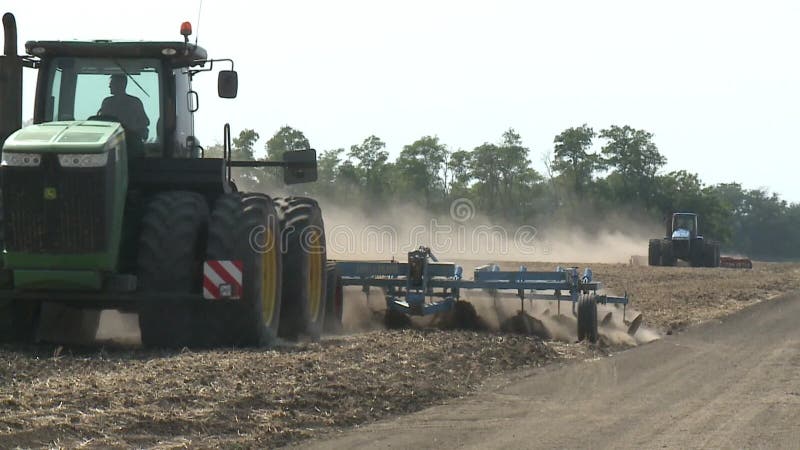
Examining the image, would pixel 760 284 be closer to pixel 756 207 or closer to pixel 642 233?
pixel 642 233

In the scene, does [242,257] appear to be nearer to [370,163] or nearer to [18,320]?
[18,320]

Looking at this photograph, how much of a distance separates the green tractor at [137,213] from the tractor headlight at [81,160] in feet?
0.03

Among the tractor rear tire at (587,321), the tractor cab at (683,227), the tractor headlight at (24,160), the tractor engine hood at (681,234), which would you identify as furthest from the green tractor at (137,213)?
the tractor cab at (683,227)

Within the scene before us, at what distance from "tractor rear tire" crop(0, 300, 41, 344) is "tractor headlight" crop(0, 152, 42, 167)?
1538 millimetres

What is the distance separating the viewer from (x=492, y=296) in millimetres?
15211

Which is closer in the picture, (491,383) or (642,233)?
(491,383)

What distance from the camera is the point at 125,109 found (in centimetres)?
1180

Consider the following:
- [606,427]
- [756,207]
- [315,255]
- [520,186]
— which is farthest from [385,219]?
[756,207]

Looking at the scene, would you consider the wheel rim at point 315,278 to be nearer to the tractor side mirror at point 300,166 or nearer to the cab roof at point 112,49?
the tractor side mirror at point 300,166

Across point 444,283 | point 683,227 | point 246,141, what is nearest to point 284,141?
point 246,141

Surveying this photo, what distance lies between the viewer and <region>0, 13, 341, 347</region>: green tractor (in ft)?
34.6

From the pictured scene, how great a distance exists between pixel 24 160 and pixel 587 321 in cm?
705

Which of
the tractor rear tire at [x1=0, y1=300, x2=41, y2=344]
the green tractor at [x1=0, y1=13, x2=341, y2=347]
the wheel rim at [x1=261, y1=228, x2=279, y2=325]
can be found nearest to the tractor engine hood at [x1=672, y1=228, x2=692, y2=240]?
the green tractor at [x1=0, y1=13, x2=341, y2=347]

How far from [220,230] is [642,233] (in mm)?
67854
